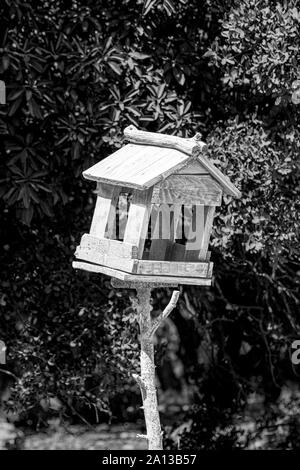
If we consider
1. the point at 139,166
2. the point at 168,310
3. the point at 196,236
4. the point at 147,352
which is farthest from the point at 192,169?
the point at 147,352

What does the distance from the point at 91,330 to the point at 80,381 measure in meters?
0.33

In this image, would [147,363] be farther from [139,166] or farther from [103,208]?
[139,166]

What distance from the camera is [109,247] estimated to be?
3.96 m

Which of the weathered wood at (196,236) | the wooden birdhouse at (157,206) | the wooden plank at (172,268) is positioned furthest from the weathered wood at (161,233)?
the wooden plank at (172,268)

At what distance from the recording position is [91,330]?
19.1 ft

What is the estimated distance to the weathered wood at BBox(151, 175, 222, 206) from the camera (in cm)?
383

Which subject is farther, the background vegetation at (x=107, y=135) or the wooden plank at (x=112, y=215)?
the background vegetation at (x=107, y=135)

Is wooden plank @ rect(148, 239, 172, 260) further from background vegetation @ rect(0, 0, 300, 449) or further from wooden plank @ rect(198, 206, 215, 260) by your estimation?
background vegetation @ rect(0, 0, 300, 449)

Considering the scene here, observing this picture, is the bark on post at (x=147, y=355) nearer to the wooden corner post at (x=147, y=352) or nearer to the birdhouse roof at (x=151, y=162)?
the wooden corner post at (x=147, y=352)

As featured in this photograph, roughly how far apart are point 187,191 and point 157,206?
287mm

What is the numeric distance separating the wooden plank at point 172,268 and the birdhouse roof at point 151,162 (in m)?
0.33

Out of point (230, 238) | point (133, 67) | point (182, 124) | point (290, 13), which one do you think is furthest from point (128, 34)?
point (230, 238)

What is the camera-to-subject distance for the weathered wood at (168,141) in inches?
151

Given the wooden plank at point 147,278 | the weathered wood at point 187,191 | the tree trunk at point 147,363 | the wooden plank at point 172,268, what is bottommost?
the tree trunk at point 147,363
